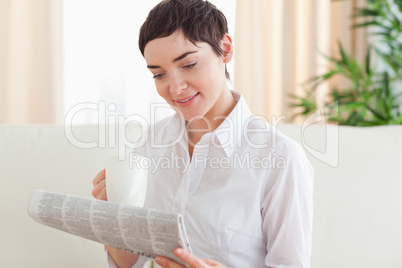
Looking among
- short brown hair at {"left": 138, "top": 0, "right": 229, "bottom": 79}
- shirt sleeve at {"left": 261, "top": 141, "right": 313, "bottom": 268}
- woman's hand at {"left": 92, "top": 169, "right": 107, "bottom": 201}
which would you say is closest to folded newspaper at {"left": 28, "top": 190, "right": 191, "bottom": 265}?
woman's hand at {"left": 92, "top": 169, "right": 107, "bottom": 201}

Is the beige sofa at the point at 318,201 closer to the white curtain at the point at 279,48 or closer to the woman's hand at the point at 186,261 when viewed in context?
the woman's hand at the point at 186,261

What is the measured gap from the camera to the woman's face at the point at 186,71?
1058 mm

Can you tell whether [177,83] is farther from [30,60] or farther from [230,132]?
[30,60]

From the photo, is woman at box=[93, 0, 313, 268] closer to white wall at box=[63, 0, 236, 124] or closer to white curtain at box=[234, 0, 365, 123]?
white wall at box=[63, 0, 236, 124]

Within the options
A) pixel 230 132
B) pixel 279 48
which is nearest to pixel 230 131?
pixel 230 132

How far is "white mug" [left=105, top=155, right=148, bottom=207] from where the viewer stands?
1.00m

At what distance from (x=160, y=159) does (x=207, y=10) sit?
1.39ft

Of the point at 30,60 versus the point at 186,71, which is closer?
the point at 186,71

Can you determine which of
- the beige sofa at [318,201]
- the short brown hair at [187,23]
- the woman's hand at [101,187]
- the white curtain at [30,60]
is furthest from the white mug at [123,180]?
the white curtain at [30,60]

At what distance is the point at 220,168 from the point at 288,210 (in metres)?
0.21

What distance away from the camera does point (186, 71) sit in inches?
42.5

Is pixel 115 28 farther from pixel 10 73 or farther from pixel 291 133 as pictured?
pixel 291 133

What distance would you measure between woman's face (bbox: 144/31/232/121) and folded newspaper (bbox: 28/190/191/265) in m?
0.34

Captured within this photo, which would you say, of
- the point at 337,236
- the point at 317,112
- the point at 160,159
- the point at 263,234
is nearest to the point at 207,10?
the point at 160,159
